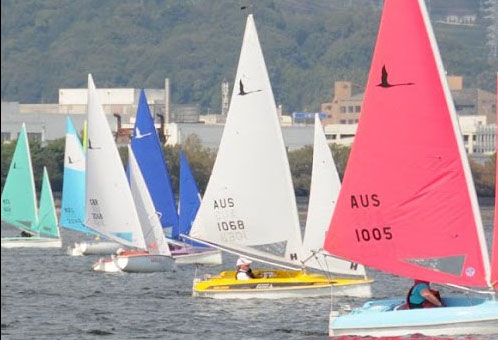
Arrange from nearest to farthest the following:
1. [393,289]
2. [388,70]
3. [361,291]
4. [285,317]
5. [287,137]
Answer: [388,70], [285,317], [361,291], [393,289], [287,137]

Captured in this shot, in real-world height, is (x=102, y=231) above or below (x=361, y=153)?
below

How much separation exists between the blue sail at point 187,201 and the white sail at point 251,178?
13.6 m

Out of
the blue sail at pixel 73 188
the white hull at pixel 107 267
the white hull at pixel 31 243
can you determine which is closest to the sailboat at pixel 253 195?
the white hull at pixel 107 267

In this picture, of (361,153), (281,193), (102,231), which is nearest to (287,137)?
(102,231)

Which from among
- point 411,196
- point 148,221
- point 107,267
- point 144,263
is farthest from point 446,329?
point 107,267

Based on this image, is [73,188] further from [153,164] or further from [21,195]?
[153,164]

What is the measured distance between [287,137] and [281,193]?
13405 cm

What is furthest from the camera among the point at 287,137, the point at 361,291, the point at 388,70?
the point at 287,137

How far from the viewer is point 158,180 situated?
59.9 meters

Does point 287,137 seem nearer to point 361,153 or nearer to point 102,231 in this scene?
point 102,231

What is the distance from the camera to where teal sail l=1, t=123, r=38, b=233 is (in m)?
75.1

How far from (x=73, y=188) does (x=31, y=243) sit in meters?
4.96

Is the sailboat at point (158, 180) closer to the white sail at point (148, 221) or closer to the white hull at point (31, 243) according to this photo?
the white sail at point (148, 221)

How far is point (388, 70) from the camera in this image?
96.8 feet
